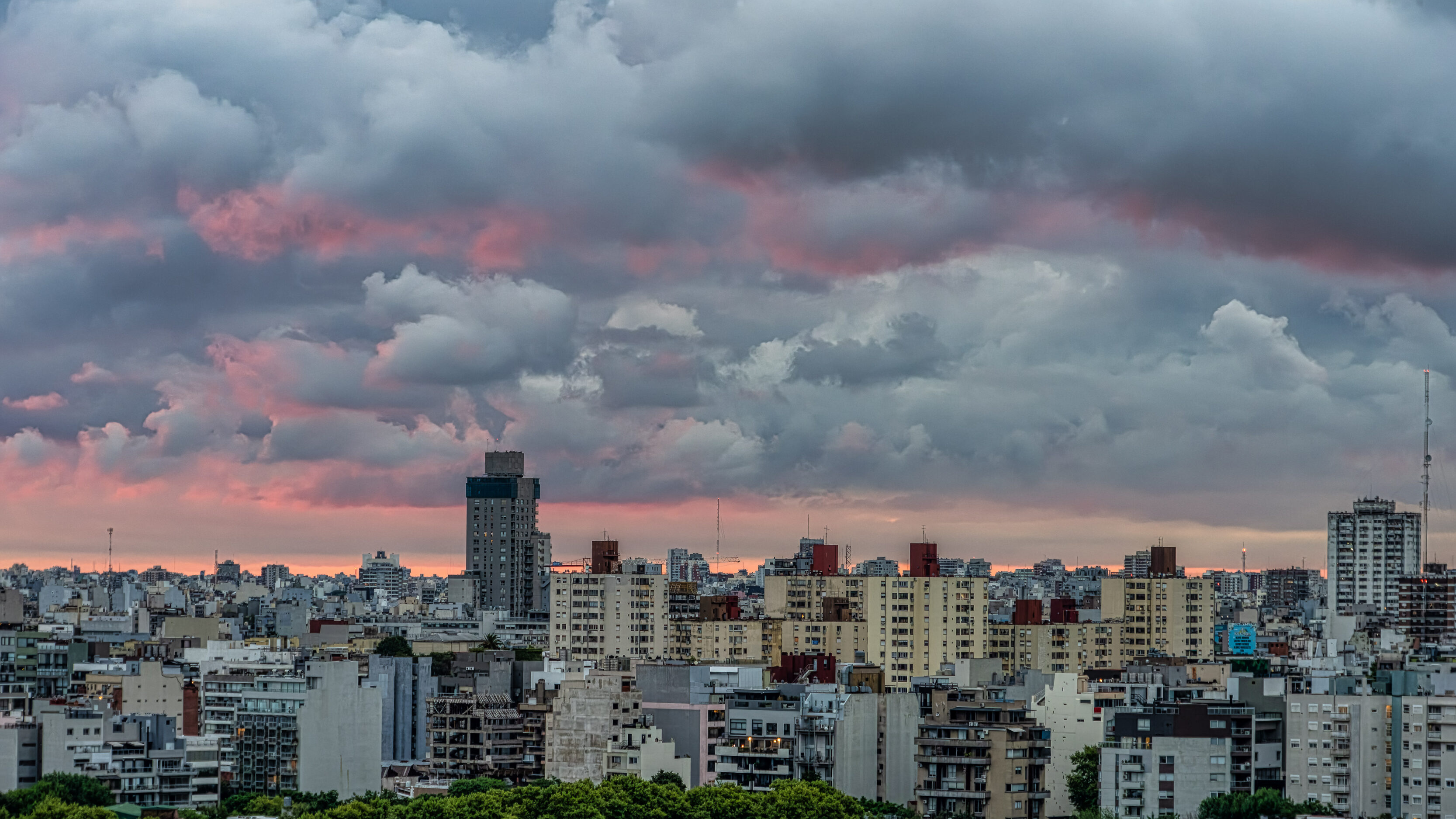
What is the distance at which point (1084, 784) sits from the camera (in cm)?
11050

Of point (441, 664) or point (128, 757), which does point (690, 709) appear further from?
point (441, 664)

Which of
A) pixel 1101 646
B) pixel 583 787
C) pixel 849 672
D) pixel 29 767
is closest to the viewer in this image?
pixel 583 787

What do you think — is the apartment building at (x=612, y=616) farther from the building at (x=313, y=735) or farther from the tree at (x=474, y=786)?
the tree at (x=474, y=786)

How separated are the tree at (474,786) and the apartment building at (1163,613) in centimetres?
8289

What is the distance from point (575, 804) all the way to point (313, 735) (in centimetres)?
2687

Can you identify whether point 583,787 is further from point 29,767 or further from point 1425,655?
point 1425,655

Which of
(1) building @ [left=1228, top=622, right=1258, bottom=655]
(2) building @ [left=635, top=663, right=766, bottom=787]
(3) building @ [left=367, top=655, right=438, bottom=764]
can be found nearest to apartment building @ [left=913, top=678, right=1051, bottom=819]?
(2) building @ [left=635, top=663, right=766, bottom=787]

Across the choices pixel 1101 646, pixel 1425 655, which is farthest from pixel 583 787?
pixel 1101 646

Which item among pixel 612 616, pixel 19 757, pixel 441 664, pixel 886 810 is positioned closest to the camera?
pixel 19 757

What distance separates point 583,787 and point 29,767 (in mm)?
26661

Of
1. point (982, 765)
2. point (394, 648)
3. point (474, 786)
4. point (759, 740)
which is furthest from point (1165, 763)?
point (394, 648)

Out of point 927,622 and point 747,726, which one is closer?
point 747,726

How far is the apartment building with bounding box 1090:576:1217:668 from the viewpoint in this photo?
614 ft

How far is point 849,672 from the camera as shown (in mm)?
129750
